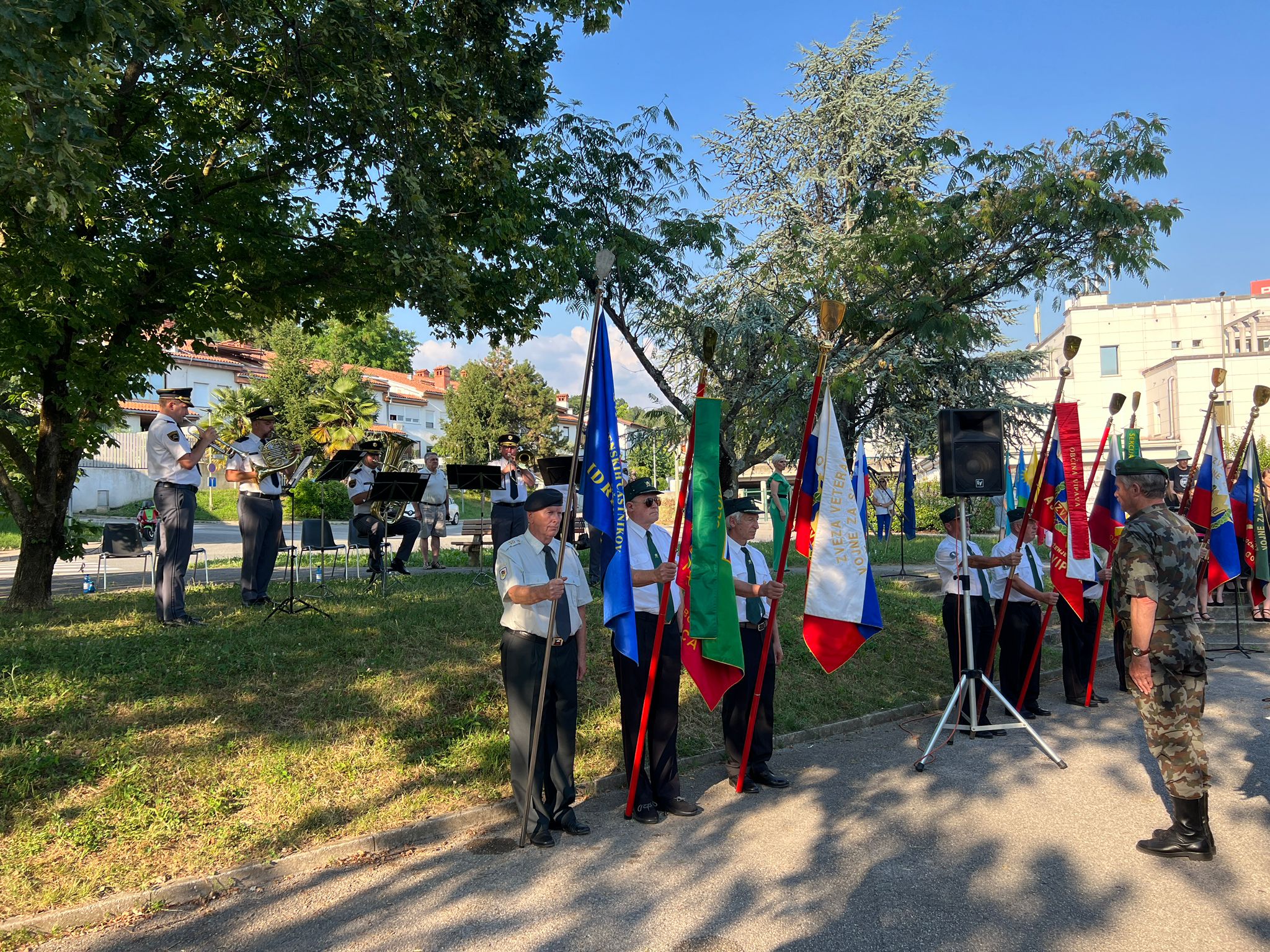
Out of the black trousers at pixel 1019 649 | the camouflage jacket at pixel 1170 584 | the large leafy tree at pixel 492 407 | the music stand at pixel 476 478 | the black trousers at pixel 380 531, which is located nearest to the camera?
the camouflage jacket at pixel 1170 584

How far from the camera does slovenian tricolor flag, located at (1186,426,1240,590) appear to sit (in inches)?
497

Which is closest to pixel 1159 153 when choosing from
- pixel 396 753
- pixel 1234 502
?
pixel 1234 502

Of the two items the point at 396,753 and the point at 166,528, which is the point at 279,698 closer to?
the point at 396,753

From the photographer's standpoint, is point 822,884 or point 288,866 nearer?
point 822,884

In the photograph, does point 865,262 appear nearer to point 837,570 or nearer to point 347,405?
point 837,570

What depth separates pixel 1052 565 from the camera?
926 cm

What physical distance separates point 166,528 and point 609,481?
213 inches

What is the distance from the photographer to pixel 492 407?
60.3 metres

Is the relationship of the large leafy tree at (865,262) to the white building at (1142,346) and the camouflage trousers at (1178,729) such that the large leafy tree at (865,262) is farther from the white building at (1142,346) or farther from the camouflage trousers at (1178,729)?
the white building at (1142,346)

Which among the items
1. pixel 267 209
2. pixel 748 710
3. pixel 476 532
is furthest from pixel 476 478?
pixel 748 710

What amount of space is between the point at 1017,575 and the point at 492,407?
174 feet

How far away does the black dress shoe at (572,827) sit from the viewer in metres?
6.07

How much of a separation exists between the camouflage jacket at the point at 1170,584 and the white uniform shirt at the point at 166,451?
27.6 ft

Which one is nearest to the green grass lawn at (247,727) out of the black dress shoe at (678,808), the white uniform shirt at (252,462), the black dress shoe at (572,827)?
the black dress shoe at (572,827)
